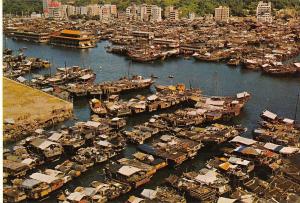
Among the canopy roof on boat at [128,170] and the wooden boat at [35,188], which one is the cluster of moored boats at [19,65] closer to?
the wooden boat at [35,188]

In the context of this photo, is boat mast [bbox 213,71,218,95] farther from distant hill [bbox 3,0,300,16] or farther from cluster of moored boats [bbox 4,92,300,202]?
distant hill [bbox 3,0,300,16]

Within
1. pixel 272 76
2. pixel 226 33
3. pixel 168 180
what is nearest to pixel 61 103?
pixel 168 180

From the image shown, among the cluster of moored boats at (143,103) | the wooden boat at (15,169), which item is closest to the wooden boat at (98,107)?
the cluster of moored boats at (143,103)

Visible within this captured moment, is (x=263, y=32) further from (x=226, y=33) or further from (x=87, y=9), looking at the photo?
(x=87, y=9)

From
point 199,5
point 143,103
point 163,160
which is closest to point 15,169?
point 163,160

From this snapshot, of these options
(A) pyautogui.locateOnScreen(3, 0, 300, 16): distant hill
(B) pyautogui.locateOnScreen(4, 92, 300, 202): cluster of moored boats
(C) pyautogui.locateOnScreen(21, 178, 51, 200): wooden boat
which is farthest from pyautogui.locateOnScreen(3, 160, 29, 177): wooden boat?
(A) pyautogui.locateOnScreen(3, 0, 300, 16): distant hill

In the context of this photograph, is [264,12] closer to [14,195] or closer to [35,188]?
[35,188]
